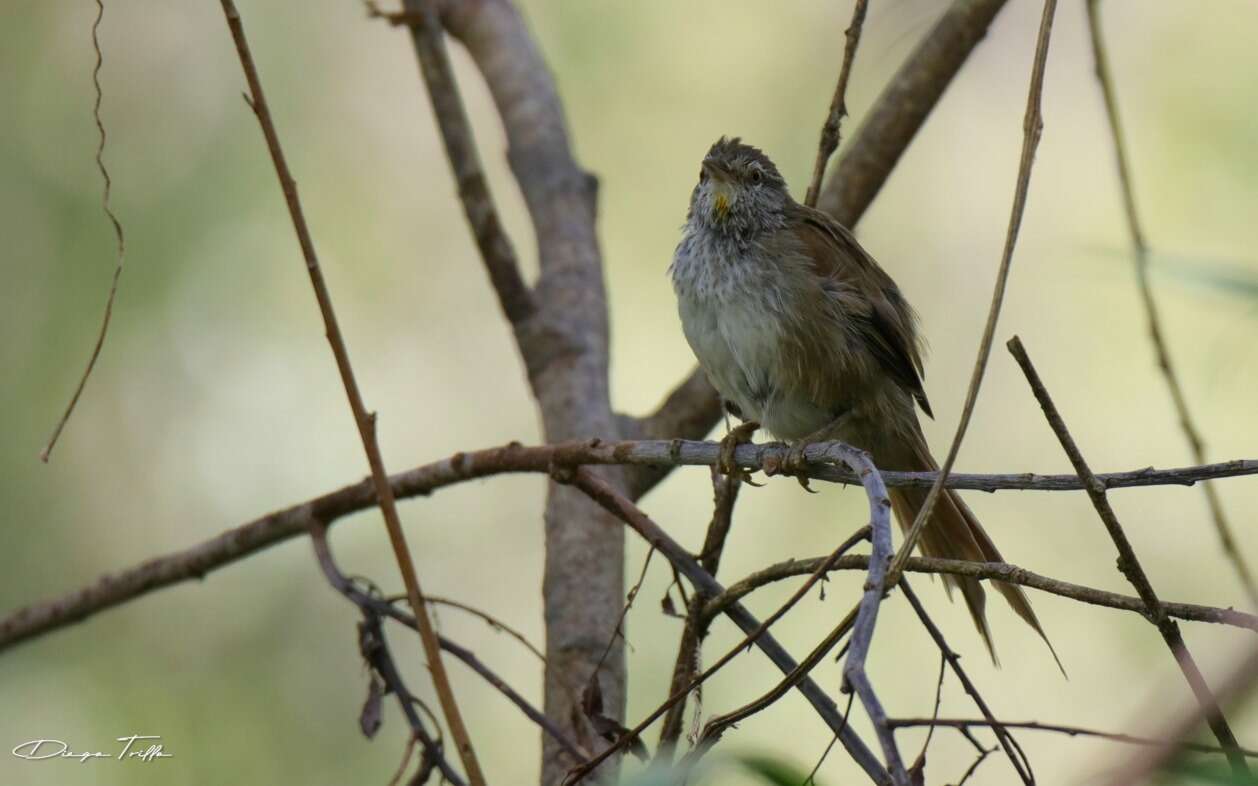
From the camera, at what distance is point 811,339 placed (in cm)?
369

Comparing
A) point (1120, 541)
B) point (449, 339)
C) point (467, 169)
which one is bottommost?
point (1120, 541)

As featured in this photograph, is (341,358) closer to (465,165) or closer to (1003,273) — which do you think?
(1003,273)

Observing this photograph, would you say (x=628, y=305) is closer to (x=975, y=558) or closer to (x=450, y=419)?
(x=450, y=419)

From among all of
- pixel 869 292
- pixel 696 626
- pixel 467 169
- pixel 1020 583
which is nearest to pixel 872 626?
pixel 1020 583

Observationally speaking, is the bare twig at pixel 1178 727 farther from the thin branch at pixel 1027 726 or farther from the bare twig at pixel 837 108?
the bare twig at pixel 837 108

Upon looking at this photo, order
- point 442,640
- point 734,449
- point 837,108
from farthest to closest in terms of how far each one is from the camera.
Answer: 1. point 837,108
2. point 734,449
3. point 442,640

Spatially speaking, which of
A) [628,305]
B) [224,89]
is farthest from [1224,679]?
[224,89]

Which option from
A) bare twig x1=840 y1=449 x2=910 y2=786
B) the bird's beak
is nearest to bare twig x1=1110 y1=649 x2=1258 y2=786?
bare twig x1=840 y1=449 x2=910 y2=786

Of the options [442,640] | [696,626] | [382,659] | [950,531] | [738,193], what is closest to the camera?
[696,626]

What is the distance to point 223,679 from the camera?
6.42 m

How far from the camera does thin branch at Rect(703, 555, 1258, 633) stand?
5.63 feet

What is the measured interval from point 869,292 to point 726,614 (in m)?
1.37

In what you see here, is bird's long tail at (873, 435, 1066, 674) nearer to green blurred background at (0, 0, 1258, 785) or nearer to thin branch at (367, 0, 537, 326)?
thin branch at (367, 0, 537, 326)

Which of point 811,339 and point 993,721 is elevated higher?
point 811,339
